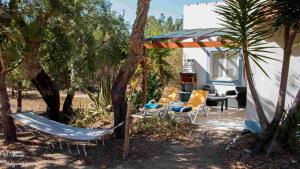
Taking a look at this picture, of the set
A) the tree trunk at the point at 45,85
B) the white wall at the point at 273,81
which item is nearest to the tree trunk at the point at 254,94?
the white wall at the point at 273,81

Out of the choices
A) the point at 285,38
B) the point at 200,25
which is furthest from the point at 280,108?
the point at 200,25

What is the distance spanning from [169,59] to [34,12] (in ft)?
42.9

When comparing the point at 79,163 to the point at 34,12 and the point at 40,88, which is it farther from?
the point at 40,88

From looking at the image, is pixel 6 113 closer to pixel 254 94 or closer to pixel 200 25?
pixel 254 94

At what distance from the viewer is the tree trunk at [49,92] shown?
677 inches

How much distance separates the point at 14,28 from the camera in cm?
1188

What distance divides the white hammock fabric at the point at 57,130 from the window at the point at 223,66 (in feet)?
36.1

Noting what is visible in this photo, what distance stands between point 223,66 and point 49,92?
1021 cm

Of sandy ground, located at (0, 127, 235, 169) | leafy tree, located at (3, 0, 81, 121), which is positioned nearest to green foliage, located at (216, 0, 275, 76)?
sandy ground, located at (0, 127, 235, 169)

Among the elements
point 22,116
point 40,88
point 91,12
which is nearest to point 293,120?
point 22,116

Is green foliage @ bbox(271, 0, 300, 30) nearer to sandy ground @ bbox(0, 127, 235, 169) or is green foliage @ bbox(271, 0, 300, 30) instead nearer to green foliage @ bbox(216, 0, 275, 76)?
green foliage @ bbox(216, 0, 275, 76)

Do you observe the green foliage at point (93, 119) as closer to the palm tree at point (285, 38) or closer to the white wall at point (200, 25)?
the white wall at point (200, 25)

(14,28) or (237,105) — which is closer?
(14,28)

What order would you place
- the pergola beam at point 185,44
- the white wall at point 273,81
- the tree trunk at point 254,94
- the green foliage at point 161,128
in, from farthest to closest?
the pergola beam at point 185,44 → the green foliage at point 161,128 → the white wall at point 273,81 → the tree trunk at point 254,94
